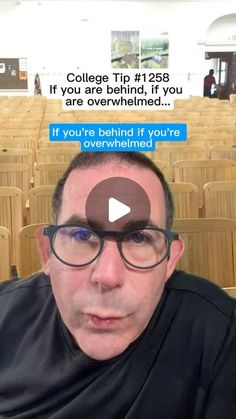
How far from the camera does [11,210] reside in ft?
8.23

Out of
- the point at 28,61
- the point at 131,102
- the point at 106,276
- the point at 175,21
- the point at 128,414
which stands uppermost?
the point at 175,21

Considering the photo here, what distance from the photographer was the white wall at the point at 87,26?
1396 centimetres

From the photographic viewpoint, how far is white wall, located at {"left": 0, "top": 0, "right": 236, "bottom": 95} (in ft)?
45.8

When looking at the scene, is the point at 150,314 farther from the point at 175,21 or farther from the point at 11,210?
the point at 175,21

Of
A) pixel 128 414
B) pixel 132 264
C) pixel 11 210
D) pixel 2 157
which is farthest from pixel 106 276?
pixel 2 157

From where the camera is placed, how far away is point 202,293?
3.24ft

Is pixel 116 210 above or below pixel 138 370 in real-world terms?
above

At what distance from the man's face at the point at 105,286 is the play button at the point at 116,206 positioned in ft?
0.04

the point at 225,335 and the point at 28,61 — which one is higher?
the point at 28,61

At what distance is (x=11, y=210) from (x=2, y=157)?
136cm

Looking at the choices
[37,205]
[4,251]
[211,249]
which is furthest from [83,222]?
→ [37,205]

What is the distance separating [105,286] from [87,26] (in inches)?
569
